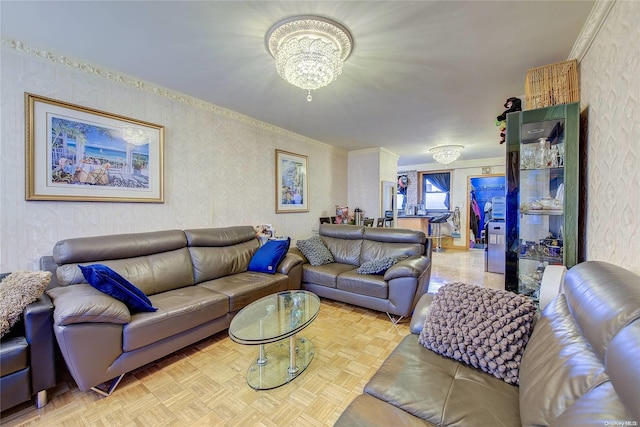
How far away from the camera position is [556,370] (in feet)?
2.87

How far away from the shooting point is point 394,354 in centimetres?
138

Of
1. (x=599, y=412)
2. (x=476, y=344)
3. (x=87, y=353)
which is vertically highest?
(x=599, y=412)

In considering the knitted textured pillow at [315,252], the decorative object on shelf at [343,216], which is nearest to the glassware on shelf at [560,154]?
the knitted textured pillow at [315,252]

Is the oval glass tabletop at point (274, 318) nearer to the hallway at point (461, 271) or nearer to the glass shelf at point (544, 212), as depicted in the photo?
the glass shelf at point (544, 212)

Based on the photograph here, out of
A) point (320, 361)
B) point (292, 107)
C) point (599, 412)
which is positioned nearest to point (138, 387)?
point (320, 361)

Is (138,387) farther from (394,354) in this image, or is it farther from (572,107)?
(572,107)

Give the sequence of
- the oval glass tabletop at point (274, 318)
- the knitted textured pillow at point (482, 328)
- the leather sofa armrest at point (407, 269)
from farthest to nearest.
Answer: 1. the leather sofa armrest at point (407, 269)
2. the oval glass tabletop at point (274, 318)
3. the knitted textured pillow at point (482, 328)

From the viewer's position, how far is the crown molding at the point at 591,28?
1522 mm

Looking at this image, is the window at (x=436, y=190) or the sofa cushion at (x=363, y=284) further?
the window at (x=436, y=190)

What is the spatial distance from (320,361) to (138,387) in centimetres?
127

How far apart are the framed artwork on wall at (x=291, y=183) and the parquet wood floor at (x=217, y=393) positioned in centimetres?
233

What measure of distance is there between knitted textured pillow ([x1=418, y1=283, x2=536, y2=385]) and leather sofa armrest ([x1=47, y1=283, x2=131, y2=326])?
1904 mm

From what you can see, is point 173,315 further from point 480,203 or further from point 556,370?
point 480,203

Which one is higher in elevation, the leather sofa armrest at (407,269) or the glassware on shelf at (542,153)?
the glassware on shelf at (542,153)
